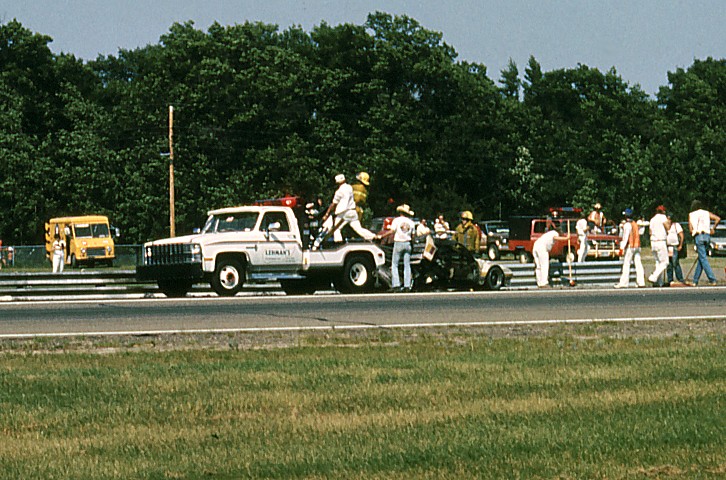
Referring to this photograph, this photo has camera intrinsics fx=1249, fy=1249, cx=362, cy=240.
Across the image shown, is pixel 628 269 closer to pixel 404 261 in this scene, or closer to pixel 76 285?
pixel 404 261

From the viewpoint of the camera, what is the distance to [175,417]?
8.67 metres

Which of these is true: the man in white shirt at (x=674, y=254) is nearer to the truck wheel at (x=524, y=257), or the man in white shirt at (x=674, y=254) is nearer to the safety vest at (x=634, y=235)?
the safety vest at (x=634, y=235)

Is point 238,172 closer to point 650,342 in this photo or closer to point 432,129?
point 432,129

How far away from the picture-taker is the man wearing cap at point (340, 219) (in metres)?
24.5

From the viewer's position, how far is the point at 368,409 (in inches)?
351

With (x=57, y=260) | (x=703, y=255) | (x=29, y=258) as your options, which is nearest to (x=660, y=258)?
(x=703, y=255)

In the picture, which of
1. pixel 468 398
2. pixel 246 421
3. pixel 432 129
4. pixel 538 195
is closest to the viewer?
pixel 246 421

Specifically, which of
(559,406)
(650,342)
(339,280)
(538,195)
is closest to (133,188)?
(538,195)

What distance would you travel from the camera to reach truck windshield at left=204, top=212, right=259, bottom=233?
2536 centimetres

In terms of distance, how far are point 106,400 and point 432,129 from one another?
67.6 meters

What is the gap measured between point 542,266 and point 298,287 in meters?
5.53

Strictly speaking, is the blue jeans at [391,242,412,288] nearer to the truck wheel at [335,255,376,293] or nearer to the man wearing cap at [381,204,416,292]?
the man wearing cap at [381,204,416,292]

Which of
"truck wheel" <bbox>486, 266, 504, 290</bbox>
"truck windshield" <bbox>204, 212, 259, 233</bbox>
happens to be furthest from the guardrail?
"truck wheel" <bbox>486, 266, 504, 290</bbox>

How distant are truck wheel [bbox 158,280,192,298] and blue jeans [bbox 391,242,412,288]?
406 centimetres
